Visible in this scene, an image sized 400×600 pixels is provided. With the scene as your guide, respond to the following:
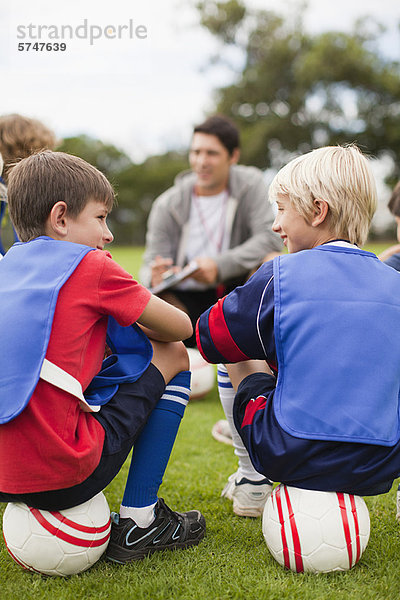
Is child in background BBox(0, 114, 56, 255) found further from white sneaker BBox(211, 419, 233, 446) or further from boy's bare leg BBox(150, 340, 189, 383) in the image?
white sneaker BBox(211, 419, 233, 446)

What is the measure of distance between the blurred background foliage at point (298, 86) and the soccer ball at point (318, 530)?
32596mm

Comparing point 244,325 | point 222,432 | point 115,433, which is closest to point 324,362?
point 244,325

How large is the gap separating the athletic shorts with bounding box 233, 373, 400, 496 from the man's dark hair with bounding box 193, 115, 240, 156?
3.28 m

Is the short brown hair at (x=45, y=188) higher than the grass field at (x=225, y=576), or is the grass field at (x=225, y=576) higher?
the short brown hair at (x=45, y=188)

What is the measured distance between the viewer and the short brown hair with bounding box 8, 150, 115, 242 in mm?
1874

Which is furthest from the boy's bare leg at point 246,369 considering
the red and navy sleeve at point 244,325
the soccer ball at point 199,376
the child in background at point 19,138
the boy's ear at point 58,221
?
the soccer ball at point 199,376

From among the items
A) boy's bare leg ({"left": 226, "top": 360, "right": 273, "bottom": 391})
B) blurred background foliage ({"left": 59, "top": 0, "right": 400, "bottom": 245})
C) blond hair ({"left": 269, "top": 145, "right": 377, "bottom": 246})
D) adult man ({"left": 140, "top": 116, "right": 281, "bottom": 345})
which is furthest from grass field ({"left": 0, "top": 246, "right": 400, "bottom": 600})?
blurred background foliage ({"left": 59, "top": 0, "right": 400, "bottom": 245})

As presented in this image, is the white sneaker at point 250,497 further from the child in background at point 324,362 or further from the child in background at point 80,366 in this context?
the child in background at point 324,362

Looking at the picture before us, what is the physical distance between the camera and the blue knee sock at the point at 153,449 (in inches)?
77.6

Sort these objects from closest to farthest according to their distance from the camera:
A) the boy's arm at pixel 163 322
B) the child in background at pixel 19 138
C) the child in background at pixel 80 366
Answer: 1. the child in background at pixel 80 366
2. the boy's arm at pixel 163 322
3. the child in background at pixel 19 138

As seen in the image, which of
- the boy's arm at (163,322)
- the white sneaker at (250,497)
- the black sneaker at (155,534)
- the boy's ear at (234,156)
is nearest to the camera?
the boy's arm at (163,322)

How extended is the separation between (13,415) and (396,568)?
1254 mm

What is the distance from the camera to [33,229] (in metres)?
1.91

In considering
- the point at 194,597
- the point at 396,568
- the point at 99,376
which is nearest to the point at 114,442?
the point at 99,376
